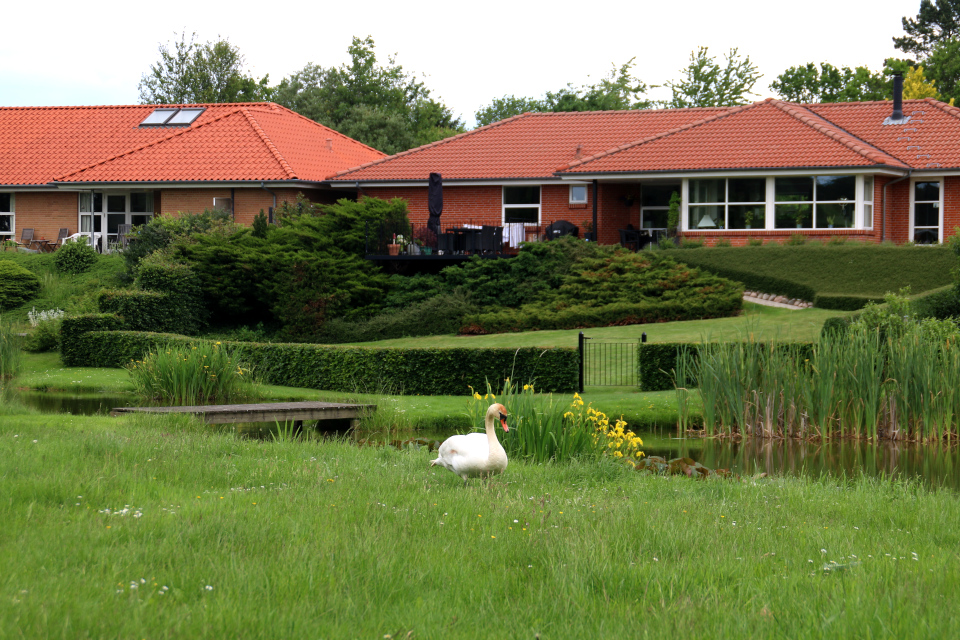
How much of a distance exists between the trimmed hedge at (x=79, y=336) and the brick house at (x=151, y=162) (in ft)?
37.2

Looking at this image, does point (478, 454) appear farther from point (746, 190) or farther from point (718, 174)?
point (746, 190)

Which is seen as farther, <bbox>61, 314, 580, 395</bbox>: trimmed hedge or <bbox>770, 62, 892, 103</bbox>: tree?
<bbox>770, 62, 892, 103</bbox>: tree

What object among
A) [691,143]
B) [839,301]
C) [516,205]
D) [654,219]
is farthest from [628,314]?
[516,205]

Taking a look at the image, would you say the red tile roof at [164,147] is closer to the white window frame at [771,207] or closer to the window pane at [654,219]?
the window pane at [654,219]

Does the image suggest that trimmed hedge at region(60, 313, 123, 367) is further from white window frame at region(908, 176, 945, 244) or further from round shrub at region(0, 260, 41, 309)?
white window frame at region(908, 176, 945, 244)

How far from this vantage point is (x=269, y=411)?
46.7 feet

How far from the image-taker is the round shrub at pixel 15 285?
28672 millimetres

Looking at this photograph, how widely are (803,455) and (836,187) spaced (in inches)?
741

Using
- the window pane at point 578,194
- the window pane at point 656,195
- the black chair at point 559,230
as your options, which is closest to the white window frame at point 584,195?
the window pane at point 578,194

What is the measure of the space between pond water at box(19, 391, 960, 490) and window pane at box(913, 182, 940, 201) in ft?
65.4

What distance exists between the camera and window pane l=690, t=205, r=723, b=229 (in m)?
30.0

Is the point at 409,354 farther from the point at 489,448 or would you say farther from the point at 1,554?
the point at 1,554

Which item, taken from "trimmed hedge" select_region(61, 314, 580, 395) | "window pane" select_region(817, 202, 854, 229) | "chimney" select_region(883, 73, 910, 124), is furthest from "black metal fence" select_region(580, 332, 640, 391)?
"chimney" select_region(883, 73, 910, 124)

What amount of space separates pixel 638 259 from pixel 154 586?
22932 mm
